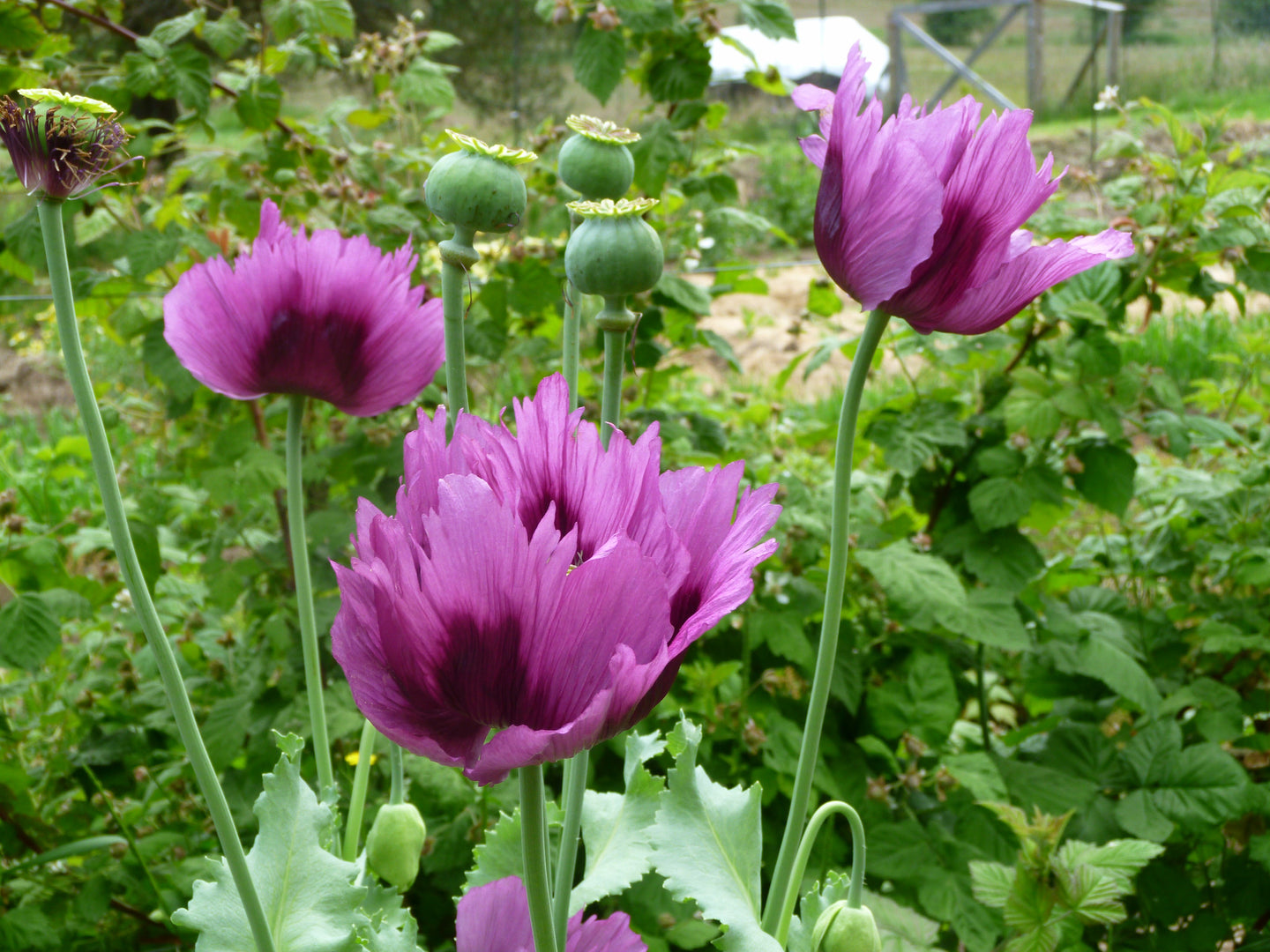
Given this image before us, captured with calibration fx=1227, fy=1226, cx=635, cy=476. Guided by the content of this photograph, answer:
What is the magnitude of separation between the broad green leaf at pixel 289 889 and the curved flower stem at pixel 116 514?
0.10 meters

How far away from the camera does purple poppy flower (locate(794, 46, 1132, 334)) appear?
577 millimetres

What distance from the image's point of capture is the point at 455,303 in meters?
0.57

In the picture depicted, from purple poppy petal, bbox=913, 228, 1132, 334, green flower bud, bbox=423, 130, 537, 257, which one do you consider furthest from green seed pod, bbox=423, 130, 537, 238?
purple poppy petal, bbox=913, 228, 1132, 334

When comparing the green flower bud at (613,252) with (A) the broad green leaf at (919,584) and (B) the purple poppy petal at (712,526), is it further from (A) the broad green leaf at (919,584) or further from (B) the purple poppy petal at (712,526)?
(A) the broad green leaf at (919,584)

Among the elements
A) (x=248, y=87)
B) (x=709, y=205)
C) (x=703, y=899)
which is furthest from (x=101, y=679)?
(x=703, y=899)

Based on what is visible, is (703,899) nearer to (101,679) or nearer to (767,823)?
(767,823)

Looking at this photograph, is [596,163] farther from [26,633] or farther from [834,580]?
[26,633]

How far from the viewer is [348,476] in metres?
1.62

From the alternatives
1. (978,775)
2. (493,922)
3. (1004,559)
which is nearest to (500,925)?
(493,922)

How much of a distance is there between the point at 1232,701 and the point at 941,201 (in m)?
1.28

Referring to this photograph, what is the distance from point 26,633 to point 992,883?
3.36ft

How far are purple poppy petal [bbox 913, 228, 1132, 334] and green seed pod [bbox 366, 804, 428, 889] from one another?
1.41 ft

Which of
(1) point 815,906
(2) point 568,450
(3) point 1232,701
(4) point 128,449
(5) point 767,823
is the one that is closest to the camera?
(2) point 568,450

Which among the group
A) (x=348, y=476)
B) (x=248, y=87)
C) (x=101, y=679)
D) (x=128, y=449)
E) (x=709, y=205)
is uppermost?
(x=248, y=87)
